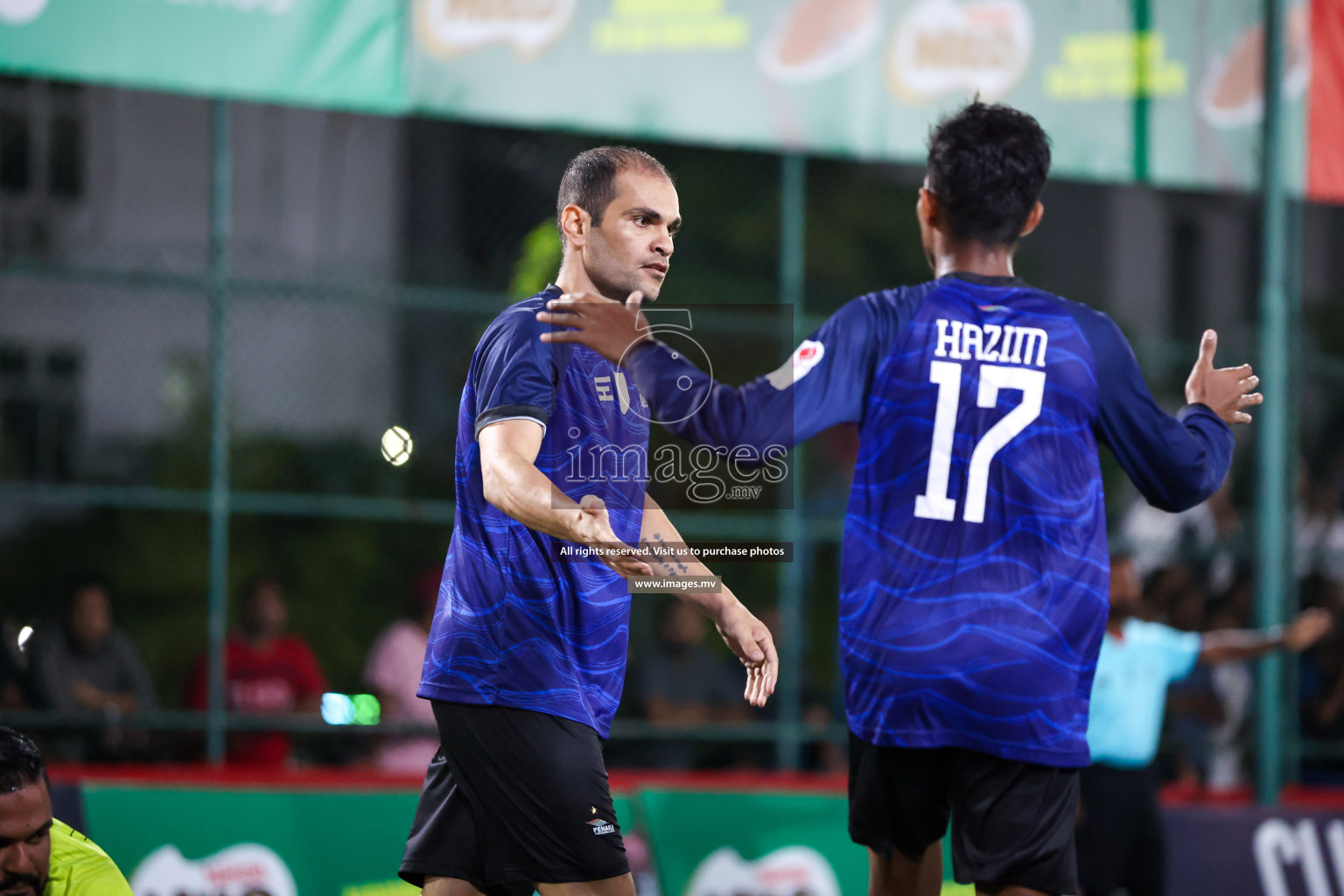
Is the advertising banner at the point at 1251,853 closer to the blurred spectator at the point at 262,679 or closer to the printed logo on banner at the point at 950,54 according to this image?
the printed logo on banner at the point at 950,54

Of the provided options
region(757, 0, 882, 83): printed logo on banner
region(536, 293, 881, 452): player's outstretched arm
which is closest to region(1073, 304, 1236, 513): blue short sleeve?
region(536, 293, 881, 452): player's outstretched arm

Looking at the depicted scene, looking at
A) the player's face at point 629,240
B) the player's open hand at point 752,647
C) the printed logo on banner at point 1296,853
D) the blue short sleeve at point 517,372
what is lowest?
the printed logo on banner at point 1296,853

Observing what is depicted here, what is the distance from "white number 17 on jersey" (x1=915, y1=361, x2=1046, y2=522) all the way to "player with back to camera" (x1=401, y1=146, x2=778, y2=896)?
51cm

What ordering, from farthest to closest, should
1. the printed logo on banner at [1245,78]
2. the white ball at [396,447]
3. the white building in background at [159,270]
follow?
the white building in background at [159,270] < the white ball at [396,447] < the printed logo on banner at [1245,78]

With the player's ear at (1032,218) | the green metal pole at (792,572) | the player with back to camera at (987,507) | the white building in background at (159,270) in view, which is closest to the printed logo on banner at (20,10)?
the green metal pole at (792,572)

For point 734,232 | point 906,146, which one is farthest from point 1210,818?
point 734,232

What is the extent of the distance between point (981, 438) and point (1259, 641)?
5.39 metres

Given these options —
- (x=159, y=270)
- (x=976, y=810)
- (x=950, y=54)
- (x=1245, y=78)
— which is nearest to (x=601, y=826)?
(x=976, y=810)

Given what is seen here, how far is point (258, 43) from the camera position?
7676 mm

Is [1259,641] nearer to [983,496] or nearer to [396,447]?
[983,496]

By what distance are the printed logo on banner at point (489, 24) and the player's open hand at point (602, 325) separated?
17.6 feet

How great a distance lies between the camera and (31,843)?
3572 mm

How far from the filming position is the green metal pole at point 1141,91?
9.24 meters

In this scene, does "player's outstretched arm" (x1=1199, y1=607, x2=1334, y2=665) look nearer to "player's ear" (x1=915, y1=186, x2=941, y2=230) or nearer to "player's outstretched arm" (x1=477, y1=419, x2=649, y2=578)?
"player's ear" (x1=915, y1=186, x2=941, y2=230)
